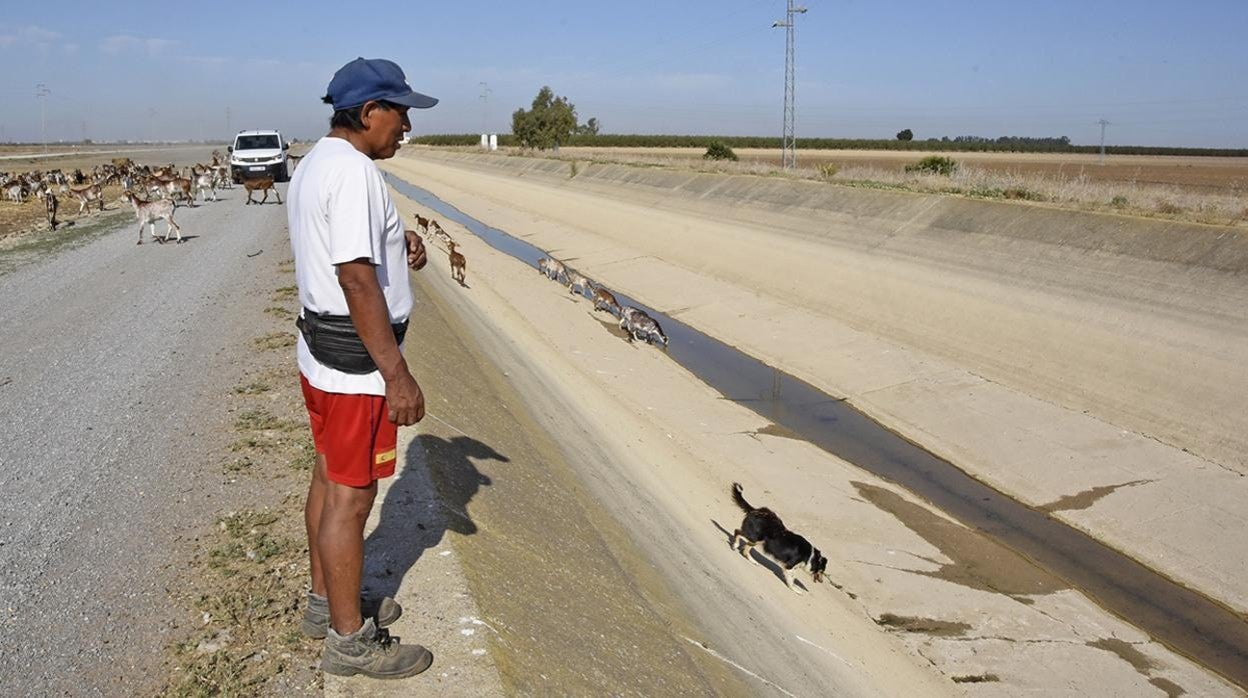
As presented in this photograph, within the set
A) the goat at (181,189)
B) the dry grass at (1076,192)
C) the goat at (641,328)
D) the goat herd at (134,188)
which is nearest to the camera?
the goat at (641,328)

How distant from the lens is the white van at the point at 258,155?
131 feet

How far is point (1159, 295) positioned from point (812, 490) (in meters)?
11.2

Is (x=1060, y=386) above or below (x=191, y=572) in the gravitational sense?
below

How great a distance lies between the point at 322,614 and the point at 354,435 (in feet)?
3.92

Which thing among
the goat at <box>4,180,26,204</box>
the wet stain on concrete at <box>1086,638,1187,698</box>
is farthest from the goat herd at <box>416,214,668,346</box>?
the goat at <box>4,180,26,204</box>

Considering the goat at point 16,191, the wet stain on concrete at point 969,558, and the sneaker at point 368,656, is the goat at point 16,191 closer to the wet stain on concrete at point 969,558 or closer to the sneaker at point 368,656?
the wet stain on concrete at point 969,558

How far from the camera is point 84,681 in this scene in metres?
4.46

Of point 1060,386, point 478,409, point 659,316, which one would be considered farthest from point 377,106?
point 659,316

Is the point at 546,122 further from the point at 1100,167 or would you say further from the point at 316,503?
the point at 316,503

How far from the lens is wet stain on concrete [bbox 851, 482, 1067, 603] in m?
10.5

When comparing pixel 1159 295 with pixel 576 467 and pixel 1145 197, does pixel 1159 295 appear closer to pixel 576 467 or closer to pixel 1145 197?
pixel 1145 197

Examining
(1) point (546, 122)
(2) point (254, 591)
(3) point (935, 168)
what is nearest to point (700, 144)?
(1) point (546, 122)

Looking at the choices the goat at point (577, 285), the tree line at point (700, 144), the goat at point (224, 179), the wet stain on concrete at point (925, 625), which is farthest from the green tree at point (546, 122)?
the wet stain on concrete at point (925, 625)

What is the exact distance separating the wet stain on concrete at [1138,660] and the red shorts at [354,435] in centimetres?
784
